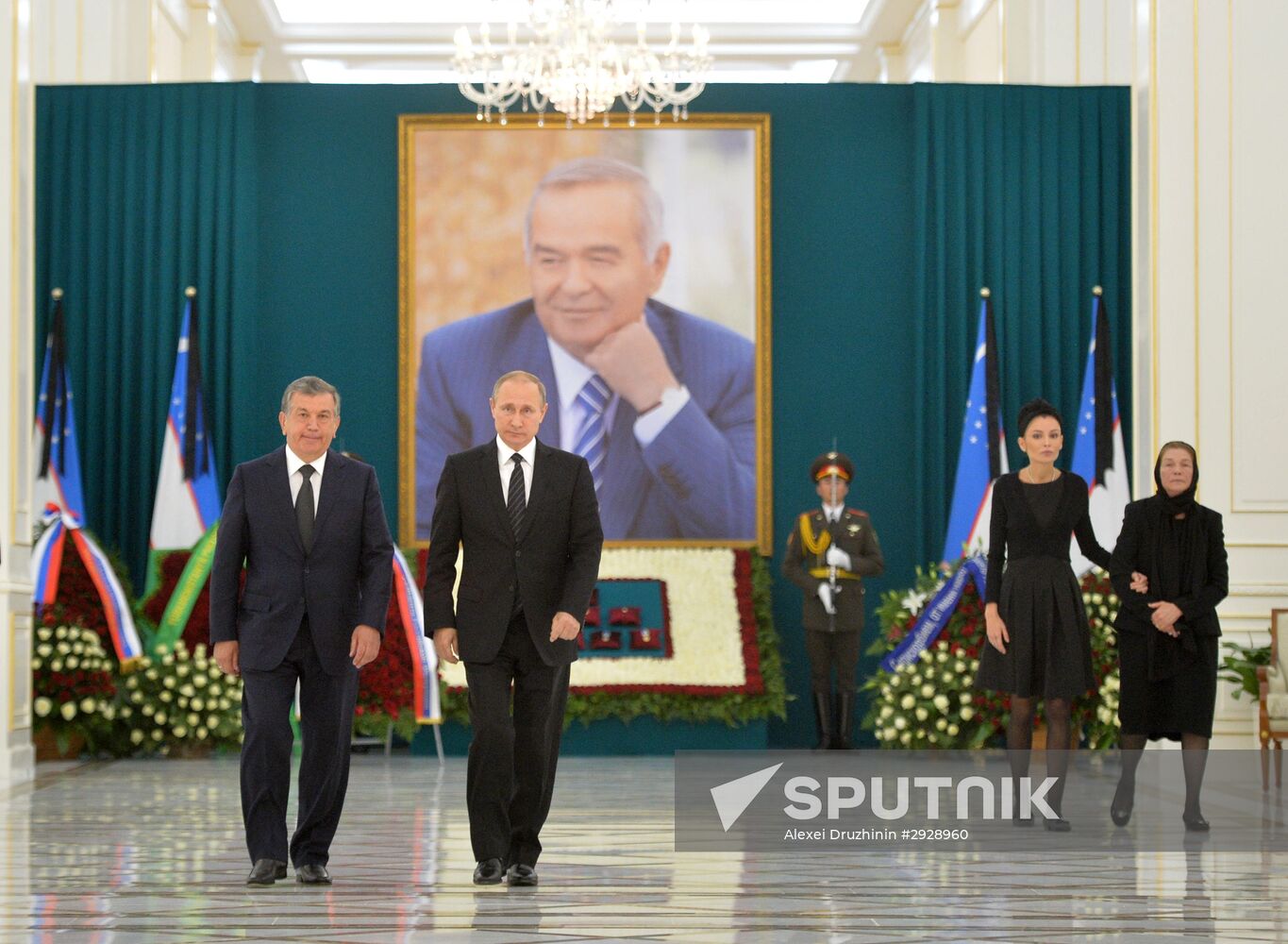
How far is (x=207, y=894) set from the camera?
15.1 ft

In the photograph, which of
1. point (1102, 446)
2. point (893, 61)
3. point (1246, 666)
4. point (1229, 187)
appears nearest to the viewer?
point (1246, 666)

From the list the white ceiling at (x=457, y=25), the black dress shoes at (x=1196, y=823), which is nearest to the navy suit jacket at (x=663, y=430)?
the white ceiling at (x=457, y=25)

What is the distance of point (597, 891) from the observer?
4664 mm

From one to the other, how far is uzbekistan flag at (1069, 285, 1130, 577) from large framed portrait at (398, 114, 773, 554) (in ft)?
6.40

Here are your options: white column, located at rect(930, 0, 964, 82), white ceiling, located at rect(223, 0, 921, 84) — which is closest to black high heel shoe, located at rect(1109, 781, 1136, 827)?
white column, located at rect(930, 0, 964, 82)

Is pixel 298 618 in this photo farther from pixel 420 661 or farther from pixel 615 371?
pixel 615 371

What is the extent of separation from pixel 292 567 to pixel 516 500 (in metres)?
0.64

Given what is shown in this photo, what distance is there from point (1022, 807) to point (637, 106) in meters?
5.91

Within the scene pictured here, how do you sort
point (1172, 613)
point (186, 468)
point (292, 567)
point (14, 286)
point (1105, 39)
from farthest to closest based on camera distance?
point (1105, 39) < point (186, 468) < point (14, 286) < point (1172, 613) < point (292, 567)

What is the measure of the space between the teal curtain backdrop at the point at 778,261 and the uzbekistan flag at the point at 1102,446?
0.27 m

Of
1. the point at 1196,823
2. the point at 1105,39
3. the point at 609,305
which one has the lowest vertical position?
the point at 1196,823

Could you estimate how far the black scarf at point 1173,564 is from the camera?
617 centimetres

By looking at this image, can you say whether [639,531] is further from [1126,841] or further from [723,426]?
[1126,841]

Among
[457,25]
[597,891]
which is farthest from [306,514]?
[457,25]
